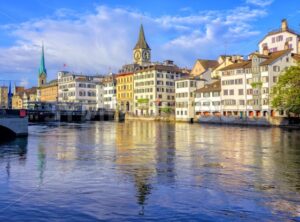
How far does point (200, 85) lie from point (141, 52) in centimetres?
6402

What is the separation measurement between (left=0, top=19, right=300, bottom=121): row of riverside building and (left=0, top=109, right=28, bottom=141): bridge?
2378 inches

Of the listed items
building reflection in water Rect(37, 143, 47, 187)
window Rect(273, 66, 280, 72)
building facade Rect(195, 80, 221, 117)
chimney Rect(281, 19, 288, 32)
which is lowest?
building reflection in water Rect(37, 143, 47, 187)

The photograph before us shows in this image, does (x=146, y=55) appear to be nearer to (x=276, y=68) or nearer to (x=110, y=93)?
(x=110, y=93)

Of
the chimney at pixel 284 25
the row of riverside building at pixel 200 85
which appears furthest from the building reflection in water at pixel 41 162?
the chimney at pixel 284 25

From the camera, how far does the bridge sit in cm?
5266

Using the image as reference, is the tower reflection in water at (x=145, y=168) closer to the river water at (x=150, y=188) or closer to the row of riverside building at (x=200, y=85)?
the river water at (x=150, y=188)

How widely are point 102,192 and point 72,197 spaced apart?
154 centimetres

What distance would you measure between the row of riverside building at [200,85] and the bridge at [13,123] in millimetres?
60412

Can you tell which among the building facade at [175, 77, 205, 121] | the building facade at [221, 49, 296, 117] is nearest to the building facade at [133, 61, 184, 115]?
the building facade at [175, 77, 205, 121]

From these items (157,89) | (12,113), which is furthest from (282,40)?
(12,113)

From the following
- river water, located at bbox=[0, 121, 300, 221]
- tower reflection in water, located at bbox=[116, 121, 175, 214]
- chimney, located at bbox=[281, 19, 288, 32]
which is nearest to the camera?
river water, located at bbox=[0, 121, 300, 221]

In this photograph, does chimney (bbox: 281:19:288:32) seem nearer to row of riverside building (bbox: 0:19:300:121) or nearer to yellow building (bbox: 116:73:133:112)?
row of riverside building (bbox: 0:19:300:121)

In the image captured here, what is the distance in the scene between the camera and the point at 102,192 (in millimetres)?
19031

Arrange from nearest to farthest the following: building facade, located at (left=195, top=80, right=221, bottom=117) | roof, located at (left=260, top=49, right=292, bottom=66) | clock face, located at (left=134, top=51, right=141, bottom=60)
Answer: roof, located at (left=260, top=49, right=292, bottom=66) < building facade, located at (left=195, top=80, right=221, bottom=117) < clock face, located at (left=134, top=51, right=141, bottom=60)
